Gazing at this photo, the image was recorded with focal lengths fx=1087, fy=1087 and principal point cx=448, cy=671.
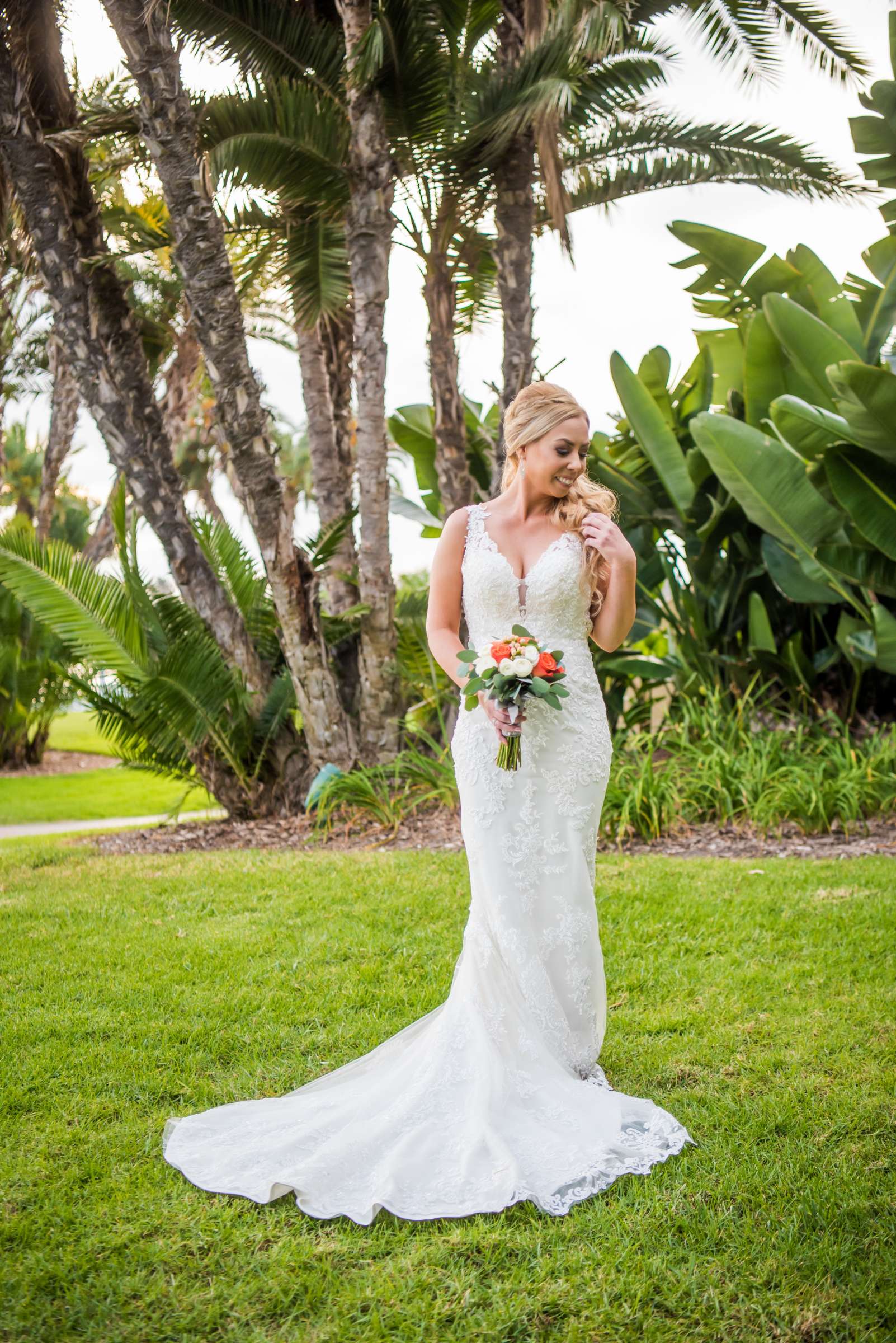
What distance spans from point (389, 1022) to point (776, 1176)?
1.80 m

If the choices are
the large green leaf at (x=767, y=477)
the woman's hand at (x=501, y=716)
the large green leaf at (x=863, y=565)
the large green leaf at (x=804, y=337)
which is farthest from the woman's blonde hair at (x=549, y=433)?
the large green leaf at (x=804, y=337)

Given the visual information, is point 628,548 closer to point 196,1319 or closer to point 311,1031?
point 311,1031

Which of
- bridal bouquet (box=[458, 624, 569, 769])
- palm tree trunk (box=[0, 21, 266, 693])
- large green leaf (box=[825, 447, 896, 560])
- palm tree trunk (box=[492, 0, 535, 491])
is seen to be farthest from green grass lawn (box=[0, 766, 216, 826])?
bridal bouquet (box=[458, 624, 569, 769])

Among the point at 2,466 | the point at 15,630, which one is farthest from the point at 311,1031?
the point at 2,466

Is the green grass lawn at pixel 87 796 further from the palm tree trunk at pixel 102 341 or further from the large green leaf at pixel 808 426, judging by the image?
the large green leaf at pixel 808 426

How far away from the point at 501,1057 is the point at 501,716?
1128 millimetres

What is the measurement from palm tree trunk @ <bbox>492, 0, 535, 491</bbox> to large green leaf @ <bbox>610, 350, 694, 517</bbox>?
0.80m

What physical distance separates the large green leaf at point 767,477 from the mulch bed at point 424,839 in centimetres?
219

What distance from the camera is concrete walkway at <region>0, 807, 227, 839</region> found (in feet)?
38.0

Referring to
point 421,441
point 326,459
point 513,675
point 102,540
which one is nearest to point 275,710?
point 326,459

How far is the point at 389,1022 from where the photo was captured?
4543 mm

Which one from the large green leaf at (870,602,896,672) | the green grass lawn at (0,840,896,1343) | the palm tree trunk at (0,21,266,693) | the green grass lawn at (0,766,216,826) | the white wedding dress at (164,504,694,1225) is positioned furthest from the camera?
the green grass lawn at (0,766,216,826)

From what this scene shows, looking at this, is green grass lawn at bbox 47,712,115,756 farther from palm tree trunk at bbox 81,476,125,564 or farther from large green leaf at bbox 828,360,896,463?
large green leaf at bbox 828,360,896,463

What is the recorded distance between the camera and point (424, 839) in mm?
8375
